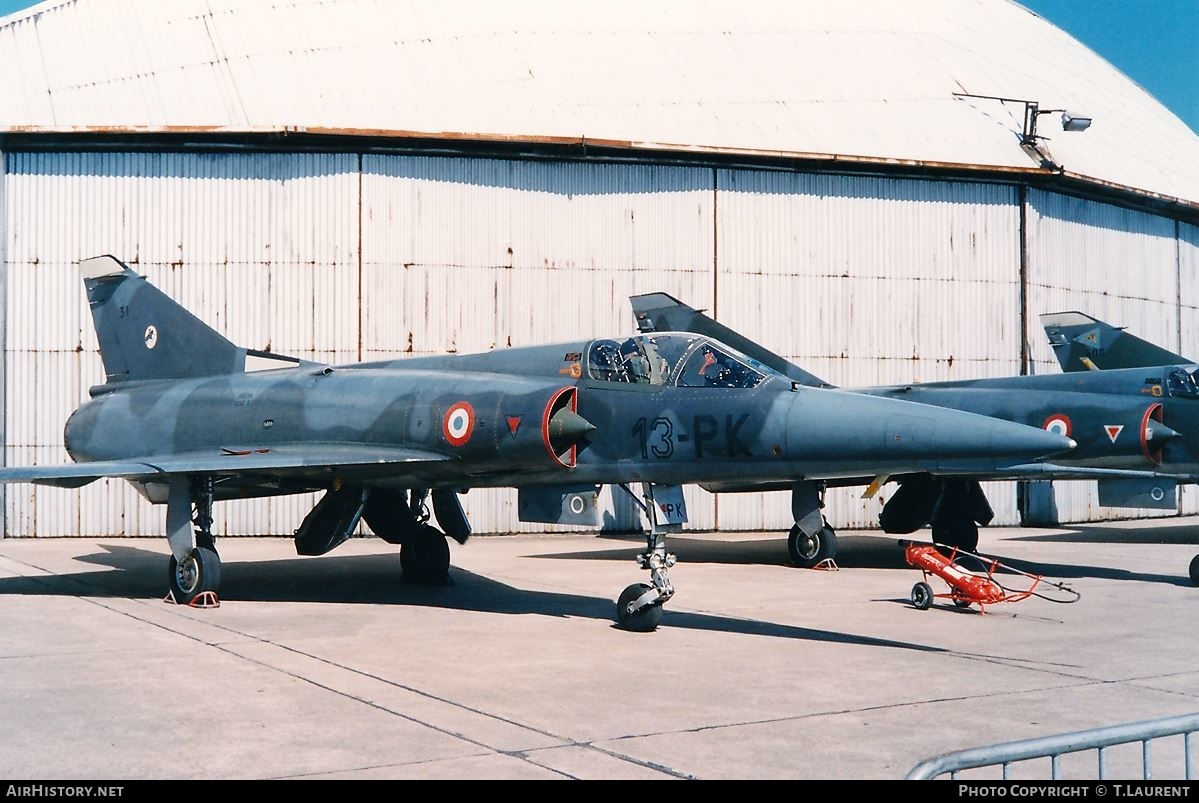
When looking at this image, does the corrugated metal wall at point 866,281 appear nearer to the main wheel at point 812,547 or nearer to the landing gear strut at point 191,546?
the main wheel at point 812,547

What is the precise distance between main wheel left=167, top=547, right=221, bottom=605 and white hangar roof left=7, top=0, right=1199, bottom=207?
10.9 m

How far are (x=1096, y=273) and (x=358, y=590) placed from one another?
64.5 feet

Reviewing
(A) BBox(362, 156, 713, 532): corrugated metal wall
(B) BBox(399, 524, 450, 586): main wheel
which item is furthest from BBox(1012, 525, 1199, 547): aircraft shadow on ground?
(B) BBox(399, 524, 450, 586): main wheel

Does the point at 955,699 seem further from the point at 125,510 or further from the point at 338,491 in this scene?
the point at 125,510

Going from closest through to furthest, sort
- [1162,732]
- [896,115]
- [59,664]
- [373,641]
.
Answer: [1162,732], [59,664], [373,641], [896,115]

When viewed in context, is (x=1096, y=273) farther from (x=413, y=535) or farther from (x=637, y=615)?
(x=637, y=615)

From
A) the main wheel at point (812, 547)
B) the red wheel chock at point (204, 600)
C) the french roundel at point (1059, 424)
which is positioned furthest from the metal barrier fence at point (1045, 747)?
the french roundel at point (1059, 424)

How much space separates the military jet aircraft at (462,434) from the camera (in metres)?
10.0

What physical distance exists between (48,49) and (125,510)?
32.4ft

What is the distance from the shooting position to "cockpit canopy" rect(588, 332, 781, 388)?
10758 millimetres

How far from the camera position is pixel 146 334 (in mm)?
15383

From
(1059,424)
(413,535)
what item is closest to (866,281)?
(1059,424)
